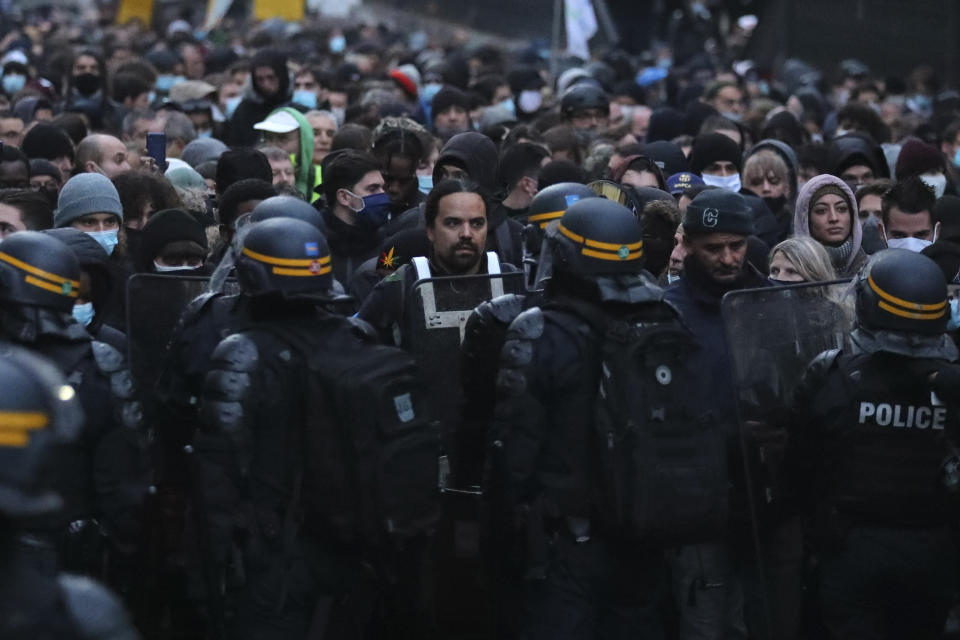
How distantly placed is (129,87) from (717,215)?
9.23 metres

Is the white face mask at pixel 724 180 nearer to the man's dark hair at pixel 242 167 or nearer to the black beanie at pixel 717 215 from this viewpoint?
the man's dark hair at pixel 242 167

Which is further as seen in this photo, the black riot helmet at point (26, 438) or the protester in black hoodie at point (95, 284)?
the protester in black hoodie at point (95, 284)

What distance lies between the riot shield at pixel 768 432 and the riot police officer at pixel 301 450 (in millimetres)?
1182

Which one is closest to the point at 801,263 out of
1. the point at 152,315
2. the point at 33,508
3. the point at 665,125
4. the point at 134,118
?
the point at 152,315

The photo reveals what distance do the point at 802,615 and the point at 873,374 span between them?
0.87 m

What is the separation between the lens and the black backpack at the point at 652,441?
5305 mm

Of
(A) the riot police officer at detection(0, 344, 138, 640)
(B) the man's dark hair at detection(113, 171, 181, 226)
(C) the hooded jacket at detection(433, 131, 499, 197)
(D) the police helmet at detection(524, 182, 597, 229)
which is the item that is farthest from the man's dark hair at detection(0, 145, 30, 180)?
(A) the riot police officer at detection(0, 344, 138, 640)

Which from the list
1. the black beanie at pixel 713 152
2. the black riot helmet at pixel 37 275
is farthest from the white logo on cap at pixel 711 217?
the black beanie at pixel 713 152

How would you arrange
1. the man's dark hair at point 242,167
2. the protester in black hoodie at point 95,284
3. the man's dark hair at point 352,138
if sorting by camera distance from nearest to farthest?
the protester in black hoodie at point 95,284
the man's dark hair at point 242,167
the man's dark hair at point 352,138

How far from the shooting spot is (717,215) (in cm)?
639

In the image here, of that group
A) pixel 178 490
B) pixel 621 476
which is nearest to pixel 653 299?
pixel 621 476

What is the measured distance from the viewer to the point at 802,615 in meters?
5.96

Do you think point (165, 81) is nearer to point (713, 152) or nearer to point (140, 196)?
point (713, 152)

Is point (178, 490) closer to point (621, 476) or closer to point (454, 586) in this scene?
point (454, 586)
